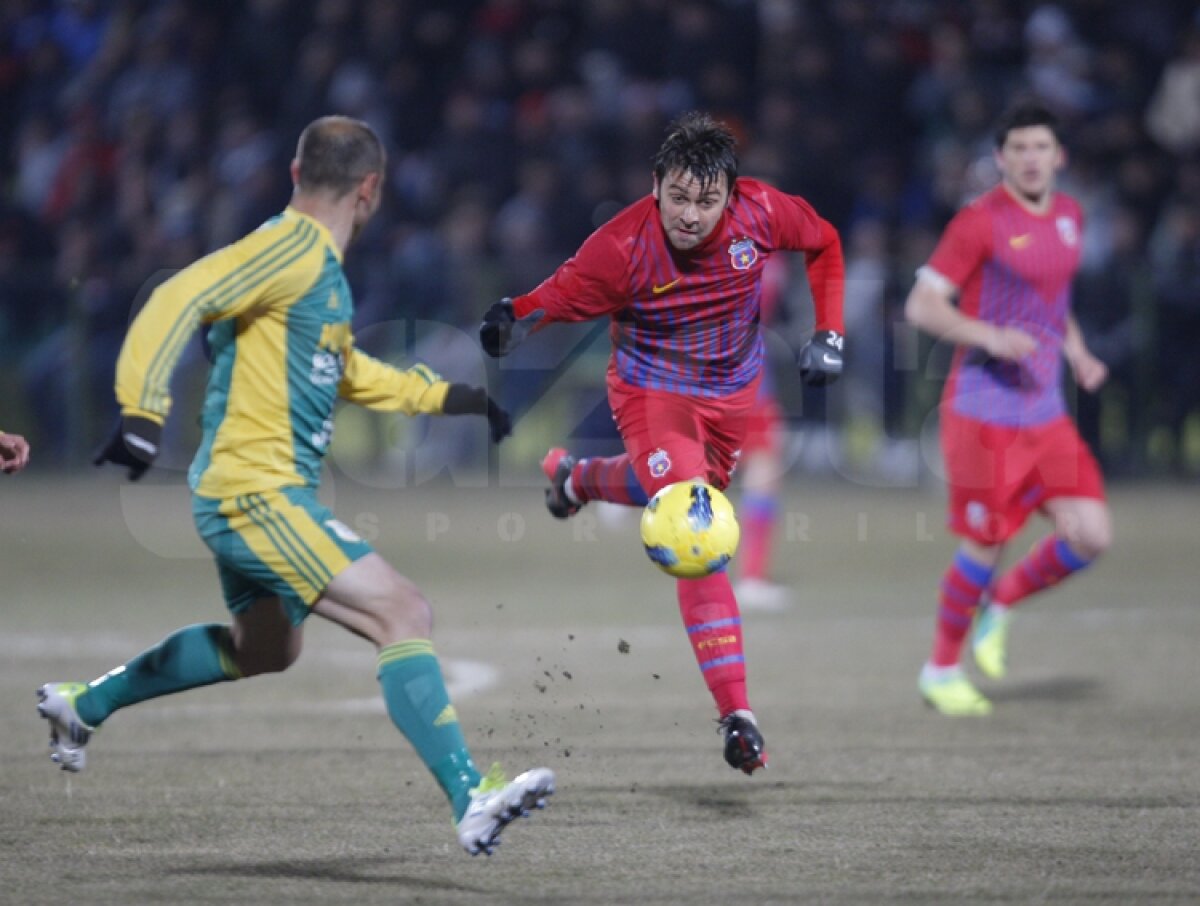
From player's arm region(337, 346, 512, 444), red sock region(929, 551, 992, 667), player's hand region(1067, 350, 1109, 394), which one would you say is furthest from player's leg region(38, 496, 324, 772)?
player's hand region(1067, 350, 1109, 394)

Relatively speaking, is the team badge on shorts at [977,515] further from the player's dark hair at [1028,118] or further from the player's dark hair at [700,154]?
the player's dark hair at [700,154]

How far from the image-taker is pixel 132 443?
4.66m

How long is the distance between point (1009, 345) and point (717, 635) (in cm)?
229

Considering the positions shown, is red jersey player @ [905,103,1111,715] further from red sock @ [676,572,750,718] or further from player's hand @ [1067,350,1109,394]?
red sock @ [676,572,750,718]

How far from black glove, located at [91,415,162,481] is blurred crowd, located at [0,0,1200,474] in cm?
1076

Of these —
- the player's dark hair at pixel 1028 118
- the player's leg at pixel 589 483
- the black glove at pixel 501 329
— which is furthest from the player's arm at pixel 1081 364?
the black glove at pixel 501 329

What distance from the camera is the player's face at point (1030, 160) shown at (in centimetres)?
780

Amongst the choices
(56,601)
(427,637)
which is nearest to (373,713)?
(427,637)

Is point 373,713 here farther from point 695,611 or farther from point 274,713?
point 695,611

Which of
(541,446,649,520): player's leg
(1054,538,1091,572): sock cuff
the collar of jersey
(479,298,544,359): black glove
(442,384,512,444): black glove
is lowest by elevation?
(1054,538,1091,572): sock cuff

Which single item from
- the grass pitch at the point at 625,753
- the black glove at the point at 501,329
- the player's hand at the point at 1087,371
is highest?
the black glove at the point at 501,329

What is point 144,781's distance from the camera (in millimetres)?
6188

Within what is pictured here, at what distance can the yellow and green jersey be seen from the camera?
16.2 ft

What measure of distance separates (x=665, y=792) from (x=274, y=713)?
216cm
